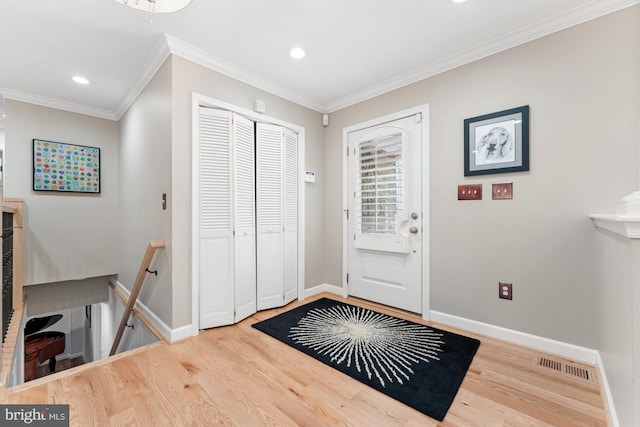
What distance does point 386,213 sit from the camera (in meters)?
3.02

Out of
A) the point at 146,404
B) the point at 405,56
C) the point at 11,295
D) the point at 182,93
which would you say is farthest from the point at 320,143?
the point at 11,295

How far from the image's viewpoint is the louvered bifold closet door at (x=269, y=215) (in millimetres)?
2939

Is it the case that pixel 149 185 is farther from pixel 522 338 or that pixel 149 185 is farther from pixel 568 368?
pixel 568 368

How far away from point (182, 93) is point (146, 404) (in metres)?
2.28

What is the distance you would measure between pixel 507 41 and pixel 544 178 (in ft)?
3.76

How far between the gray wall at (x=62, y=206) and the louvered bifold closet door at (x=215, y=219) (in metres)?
2.49

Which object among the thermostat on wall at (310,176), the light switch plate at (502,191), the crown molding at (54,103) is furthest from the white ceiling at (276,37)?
Answer: the light switch plate at (502,191)

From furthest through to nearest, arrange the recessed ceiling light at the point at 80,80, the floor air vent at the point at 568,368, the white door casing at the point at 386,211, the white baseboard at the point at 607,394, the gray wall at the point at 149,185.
Answer: the recessed ceiling light at the point at 80,80, the white door casing at the point at 386,211, the gray wall at the point at 149,185, the floor air vent at the point at 568,368, the white baseboard at the point at 607,394

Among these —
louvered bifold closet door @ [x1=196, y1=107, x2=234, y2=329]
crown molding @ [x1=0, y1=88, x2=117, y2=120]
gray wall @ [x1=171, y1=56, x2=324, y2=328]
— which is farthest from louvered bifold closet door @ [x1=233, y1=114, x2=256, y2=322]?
crown molding @ [x1=0, y1=88, x2=117, y2=120]

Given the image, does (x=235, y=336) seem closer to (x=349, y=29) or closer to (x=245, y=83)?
(x=245, y=83)

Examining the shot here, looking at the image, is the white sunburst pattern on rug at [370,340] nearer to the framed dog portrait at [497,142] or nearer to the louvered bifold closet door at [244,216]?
the louvered bifold closet door at [244,216]

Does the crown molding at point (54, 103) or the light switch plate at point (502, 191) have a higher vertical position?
the crown molding at point (54, 103)

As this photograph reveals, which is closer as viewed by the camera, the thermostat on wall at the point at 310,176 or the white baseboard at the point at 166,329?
the white baseboard at the point at 166,329

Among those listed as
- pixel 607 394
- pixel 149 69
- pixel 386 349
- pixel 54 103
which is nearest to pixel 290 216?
pixel 386 349
